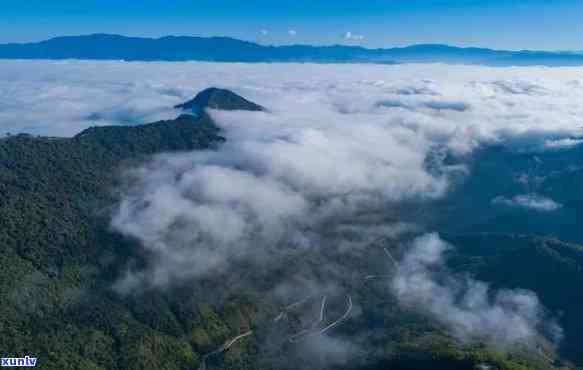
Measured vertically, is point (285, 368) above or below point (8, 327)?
→ below

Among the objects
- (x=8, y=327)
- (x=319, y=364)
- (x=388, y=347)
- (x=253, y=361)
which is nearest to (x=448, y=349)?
(x=388, y=347)

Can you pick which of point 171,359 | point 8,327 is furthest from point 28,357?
point 171,359

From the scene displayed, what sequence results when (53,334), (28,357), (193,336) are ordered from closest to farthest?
(28,357), (53,334), (193,336)

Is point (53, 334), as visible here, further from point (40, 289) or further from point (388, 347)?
point (388, 347)

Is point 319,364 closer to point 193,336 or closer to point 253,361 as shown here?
point 253,361

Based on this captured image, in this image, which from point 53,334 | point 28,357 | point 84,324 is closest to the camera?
point 28,357

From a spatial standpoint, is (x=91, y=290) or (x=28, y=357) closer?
(x=28, y=357)
